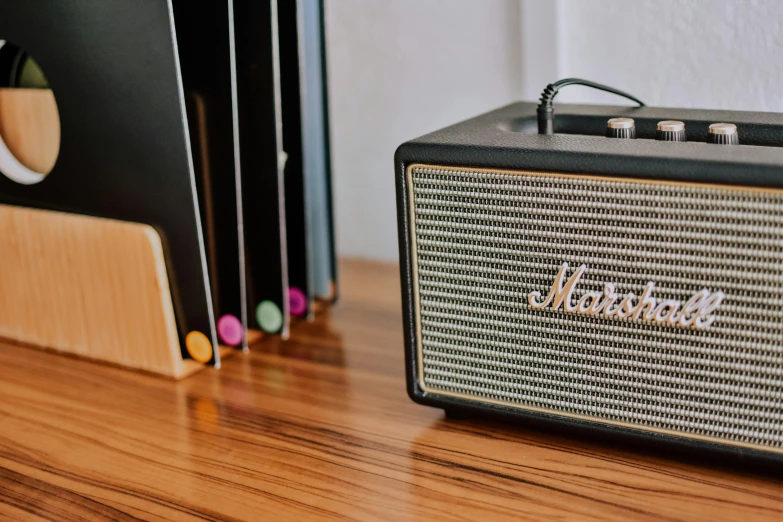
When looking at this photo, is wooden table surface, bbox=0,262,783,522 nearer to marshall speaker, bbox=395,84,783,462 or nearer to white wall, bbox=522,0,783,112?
marshall speaker, bbox=395,84,783,462

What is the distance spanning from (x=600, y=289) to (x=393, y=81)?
0.56 m

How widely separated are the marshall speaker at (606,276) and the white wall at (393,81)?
0.29 metres

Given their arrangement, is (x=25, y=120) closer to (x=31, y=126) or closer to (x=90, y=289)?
(x=31, y=126)

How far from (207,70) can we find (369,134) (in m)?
0.34

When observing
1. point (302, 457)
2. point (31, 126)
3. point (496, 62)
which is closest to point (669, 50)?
point (496, 62)

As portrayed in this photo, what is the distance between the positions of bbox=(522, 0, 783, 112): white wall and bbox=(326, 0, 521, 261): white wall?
→ 1.9 inches

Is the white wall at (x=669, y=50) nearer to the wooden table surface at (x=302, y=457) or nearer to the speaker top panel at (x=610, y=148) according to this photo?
the speaker top panel at (x=610, y=148)

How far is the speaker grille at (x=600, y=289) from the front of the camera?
62 centimetres

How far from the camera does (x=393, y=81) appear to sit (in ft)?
3.75

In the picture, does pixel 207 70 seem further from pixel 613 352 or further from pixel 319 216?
pixel 613 352

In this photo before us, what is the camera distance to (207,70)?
88 centimetres

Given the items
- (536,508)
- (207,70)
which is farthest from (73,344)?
(536,508)

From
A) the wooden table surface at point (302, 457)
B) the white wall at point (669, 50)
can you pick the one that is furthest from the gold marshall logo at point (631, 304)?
the white wall at point (669, 50)

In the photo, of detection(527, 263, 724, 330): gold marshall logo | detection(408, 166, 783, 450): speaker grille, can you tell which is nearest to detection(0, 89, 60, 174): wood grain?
detection(408, 166, 783, 450): speaker grille
